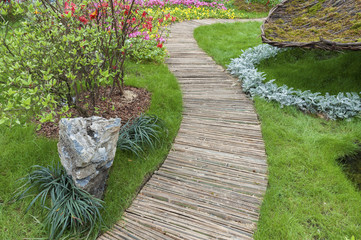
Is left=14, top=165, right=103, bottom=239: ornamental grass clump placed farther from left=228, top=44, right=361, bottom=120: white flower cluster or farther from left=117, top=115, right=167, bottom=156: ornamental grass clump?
left=228, top=44, right=361, bottom=120: white flower cluster

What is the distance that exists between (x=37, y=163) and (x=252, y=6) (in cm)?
1291

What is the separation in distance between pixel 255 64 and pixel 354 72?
2.08 metres

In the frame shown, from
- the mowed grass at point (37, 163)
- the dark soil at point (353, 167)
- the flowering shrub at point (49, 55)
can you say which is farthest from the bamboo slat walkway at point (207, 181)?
the flowering shrub at point (49, 55)

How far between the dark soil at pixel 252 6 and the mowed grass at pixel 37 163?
1056cm

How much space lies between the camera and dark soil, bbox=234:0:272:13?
12837mm

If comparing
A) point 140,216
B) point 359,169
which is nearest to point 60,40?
point 140,216

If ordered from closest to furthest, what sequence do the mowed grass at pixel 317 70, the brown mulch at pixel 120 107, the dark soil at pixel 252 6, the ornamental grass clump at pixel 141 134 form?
the ornamental grass clump at pixel 141 134, the brown mulch at pixel 120 107, the mowed grass at pixel 317 70, the dark soil at pixel 252 6

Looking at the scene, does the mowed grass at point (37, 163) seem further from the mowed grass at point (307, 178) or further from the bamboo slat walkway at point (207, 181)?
the mowed grass at point (307, 178)

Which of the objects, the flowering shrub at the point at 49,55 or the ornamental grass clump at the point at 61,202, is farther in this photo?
the flowering shrub at the point at 49,55

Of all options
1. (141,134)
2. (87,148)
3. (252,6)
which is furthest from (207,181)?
(252,6)

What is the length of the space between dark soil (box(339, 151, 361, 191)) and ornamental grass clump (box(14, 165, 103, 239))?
3167 millimetres

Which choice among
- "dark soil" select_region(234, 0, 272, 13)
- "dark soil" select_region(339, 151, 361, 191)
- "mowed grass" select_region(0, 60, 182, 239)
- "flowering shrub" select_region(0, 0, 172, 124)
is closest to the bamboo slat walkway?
"mowed grass" select_region(0, 60, 182, 239)

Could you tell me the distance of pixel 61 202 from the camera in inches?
105

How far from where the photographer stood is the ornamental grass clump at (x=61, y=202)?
2.55 meters
